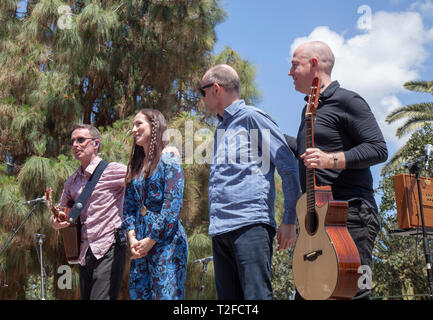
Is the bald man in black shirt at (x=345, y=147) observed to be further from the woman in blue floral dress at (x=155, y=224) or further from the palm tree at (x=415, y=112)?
the palm tree at (x=415, y=112)

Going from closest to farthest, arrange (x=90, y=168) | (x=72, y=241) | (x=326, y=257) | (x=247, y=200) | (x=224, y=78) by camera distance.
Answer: (x=326, y=257)
(x=247, y=200)
(x=224, y=78)
(x=72, y=241)
(x=90, y=168)

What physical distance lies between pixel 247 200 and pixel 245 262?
0.95ft

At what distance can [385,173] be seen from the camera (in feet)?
47.7

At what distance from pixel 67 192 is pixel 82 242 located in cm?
48

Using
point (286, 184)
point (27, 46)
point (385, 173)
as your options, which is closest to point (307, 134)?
point (286, 184)

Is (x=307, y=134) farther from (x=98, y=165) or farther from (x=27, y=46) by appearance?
(x=27, y=46)

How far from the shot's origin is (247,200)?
2.41m

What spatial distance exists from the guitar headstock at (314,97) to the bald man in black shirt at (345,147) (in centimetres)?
5

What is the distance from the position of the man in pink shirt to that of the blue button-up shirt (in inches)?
36.3

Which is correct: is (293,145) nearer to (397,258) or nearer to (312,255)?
(312,255)

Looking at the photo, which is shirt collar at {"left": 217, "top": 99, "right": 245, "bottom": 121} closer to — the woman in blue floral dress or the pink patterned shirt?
the woman in blue floral dress

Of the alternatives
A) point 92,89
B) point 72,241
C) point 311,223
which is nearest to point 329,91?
point 311,223

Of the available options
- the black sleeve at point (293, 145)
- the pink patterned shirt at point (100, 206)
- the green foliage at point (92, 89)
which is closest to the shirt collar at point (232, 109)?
the black sleeve at point (293, 145)

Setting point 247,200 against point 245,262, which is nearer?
point 245,262
